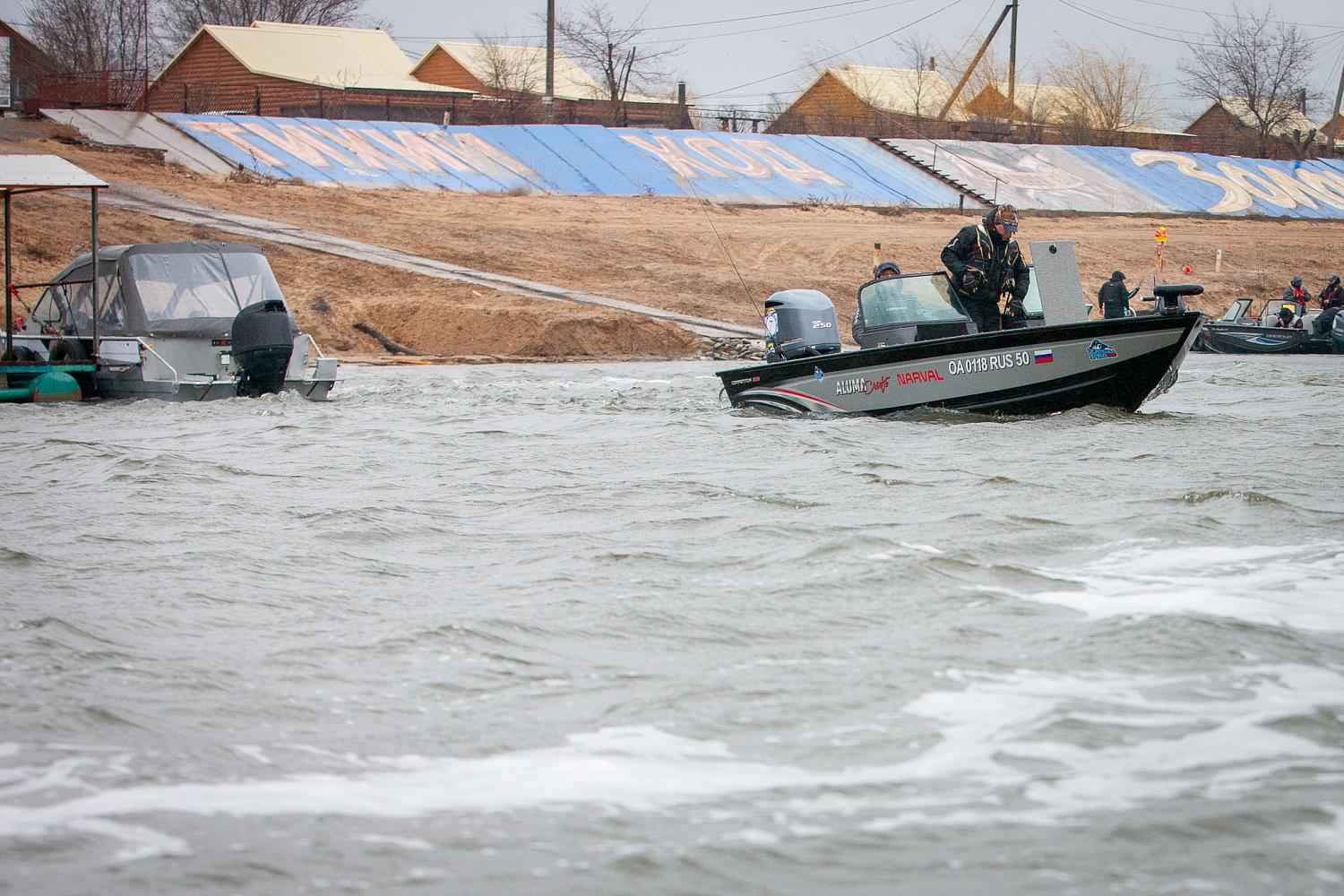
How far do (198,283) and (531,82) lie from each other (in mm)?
41453

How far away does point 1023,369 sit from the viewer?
12469 millimetres

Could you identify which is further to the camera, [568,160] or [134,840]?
[568,160]

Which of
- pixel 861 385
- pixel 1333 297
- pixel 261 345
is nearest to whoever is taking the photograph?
pixel 861 385

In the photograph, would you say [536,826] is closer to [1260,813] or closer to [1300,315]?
[1260,813]

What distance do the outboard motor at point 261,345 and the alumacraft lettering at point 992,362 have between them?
6.87 metres

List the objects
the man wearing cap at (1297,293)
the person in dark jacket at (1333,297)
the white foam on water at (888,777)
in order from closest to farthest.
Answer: the white foam on water at (888,777) → the person in dark jacket at (1333,297) → the man wearing cap at (1297,293)

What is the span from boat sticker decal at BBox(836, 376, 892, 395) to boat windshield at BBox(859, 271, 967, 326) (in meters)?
0.67

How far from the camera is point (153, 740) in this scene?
4.90 metres

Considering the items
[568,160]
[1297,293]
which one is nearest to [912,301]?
[1297,293]

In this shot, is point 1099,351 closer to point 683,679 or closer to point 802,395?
point 802,395

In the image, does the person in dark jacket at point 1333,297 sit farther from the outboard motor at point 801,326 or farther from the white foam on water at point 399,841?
the white foam on water at point 399,841

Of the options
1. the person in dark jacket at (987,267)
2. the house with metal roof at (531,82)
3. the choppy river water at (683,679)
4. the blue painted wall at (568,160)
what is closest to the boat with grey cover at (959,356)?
the person in dark jacket at (987,267)

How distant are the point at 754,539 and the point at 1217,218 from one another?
1677 inches

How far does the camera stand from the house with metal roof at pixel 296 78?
150 ft
